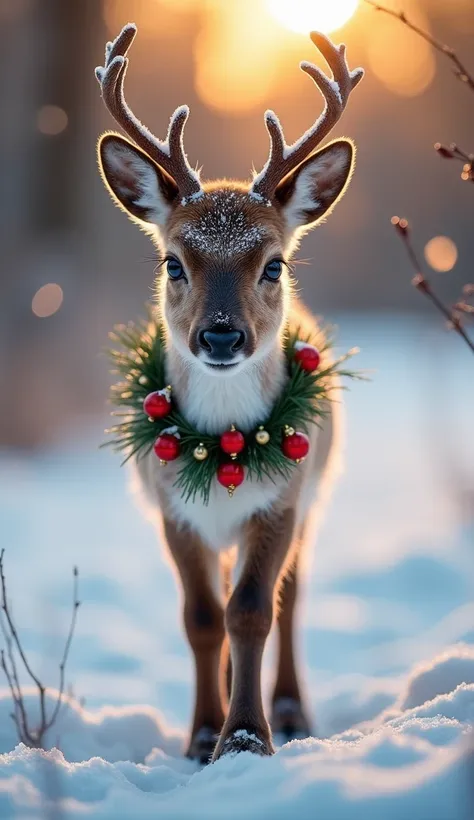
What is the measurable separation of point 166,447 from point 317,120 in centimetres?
148

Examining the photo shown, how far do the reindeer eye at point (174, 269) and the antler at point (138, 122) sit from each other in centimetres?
29

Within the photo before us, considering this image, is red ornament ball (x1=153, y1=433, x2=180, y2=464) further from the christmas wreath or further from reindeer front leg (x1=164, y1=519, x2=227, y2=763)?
reindeer front leg (x1=164, y1=519, x2=227, y2=763)

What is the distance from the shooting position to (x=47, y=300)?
11.9 meters

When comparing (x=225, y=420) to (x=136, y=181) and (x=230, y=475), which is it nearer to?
(x=230, y=475)

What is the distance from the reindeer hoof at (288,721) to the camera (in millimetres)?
4336

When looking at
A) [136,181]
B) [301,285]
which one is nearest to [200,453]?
[136,181]

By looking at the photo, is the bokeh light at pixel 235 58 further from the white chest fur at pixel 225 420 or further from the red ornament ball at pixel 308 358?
the white chest fur at pixel 225 420

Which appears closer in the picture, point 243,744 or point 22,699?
point 243,744

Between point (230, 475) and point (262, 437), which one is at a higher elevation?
point (262, 437)

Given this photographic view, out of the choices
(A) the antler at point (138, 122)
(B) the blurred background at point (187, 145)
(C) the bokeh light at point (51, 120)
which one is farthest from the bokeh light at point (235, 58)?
(A) the antler at point (138, 122)

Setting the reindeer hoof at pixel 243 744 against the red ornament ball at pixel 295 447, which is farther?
the red ornament ball at pixel 295 447

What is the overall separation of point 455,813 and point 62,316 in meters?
10.2

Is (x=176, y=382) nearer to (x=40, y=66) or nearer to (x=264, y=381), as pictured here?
(x=264, y=381)

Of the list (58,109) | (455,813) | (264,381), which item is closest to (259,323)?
(264,381)
